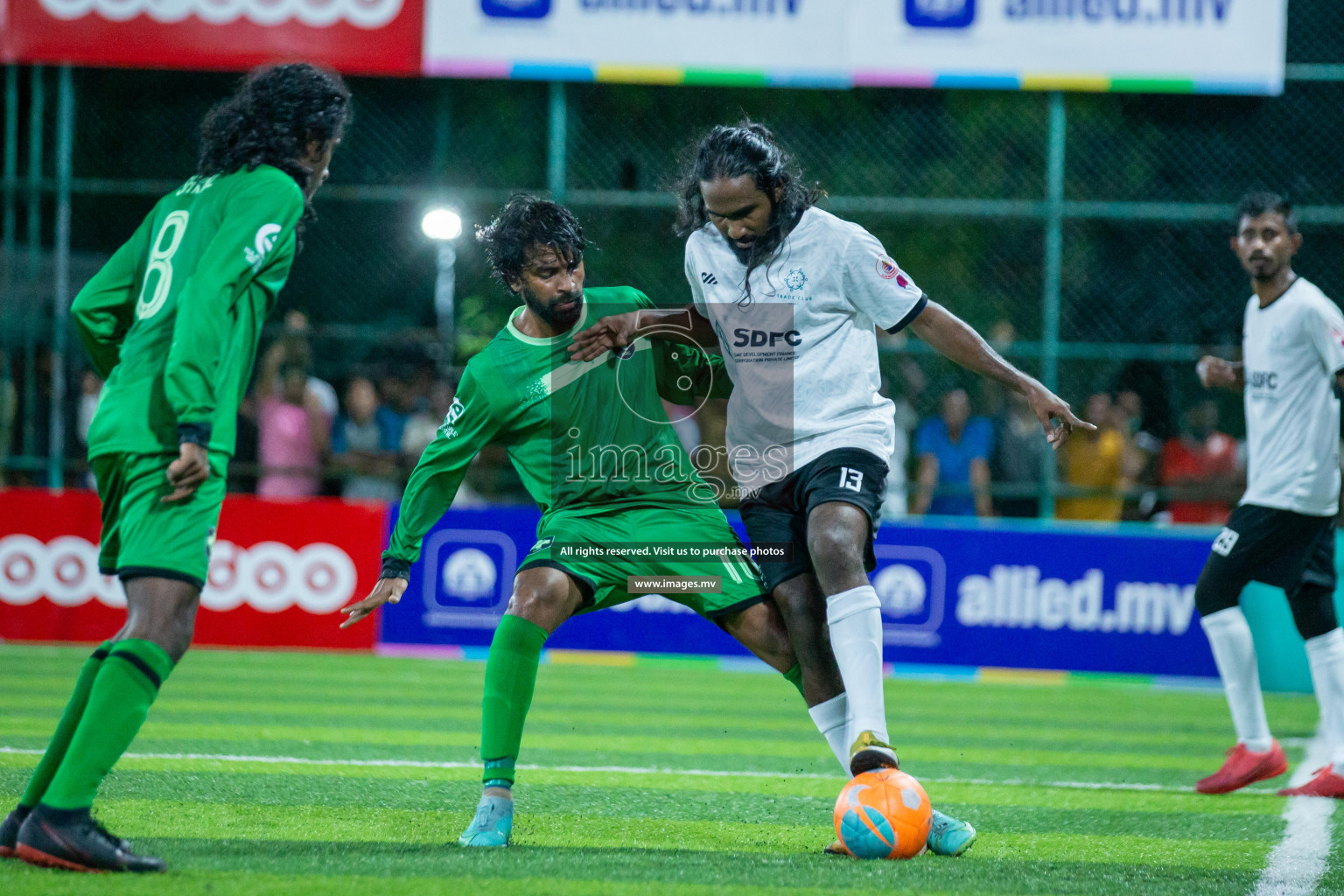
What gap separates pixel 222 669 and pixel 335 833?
6.01 meters

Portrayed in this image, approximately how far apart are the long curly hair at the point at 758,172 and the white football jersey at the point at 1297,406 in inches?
108

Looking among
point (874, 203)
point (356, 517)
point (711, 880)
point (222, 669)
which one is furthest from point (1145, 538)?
point (711, 880)

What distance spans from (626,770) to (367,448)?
6485mm

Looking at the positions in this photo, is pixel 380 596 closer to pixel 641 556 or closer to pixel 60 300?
pixel 641 556

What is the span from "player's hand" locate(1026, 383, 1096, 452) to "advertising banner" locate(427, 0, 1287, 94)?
8.71 meters

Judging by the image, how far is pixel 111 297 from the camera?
4047 millimetres

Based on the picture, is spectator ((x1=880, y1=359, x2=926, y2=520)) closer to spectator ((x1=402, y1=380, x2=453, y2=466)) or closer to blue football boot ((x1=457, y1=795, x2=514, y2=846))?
spectator ((x1=402, y1=380, x2=453, y2=466))

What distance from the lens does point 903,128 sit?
1745cm

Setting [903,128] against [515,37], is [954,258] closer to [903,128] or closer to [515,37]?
[903,128]

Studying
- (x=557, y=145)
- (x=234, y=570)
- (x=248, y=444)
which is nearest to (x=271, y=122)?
(x=234, y=570)

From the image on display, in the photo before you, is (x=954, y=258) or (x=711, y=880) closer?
(x=711, y=880)

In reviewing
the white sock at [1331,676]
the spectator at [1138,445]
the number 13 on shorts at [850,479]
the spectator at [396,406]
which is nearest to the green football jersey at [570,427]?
the number 13 on shorts at [850,479]

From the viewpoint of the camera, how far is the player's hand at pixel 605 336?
453cm

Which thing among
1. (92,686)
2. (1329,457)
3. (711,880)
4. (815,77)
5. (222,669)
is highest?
(815,77)
